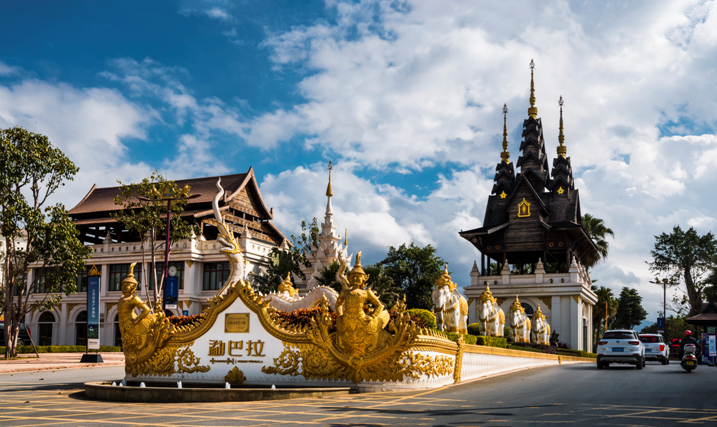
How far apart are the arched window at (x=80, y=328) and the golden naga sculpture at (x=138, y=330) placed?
36668mm

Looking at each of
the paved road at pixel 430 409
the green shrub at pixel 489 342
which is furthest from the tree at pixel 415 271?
the paved road at pixel 430 409

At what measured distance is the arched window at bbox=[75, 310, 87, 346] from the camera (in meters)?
47.9

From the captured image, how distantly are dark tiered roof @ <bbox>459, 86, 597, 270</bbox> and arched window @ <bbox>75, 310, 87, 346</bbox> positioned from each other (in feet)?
97.6

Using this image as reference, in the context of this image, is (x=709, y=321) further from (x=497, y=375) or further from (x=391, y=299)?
(x=497, y=375)

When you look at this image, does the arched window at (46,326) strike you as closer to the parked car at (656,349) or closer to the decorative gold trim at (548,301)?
the decorative gold trim at (548,301)

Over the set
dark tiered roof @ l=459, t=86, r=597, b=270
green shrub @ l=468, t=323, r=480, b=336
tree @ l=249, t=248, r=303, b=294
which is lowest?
green shrub @ l=468, t=323, r=480, b=336

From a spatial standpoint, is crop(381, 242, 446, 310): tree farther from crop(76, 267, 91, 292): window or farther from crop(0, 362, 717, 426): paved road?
crop(0, 362, 717, 426): paved road

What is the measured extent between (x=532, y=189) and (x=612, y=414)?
4247cm

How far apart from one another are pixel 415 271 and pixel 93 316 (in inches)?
1134

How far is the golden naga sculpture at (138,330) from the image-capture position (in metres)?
14.6

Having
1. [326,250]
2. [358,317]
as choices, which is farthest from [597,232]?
[358,317]

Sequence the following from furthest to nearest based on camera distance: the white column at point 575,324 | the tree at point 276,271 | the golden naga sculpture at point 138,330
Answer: the white column at point 575,324
the tree at point 276,271
the golden naga sculpture at point 138,330

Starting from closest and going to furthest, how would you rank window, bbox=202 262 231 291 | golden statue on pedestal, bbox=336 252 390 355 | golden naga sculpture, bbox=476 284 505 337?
golden statue on pedestal, bbox=336 252 390 355 < golden naga sculpture, bbox=476 284 505 337 < window, bbox=202 262 231 291

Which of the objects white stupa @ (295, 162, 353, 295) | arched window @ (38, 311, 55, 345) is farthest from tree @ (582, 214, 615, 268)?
arched window @ (38, 311, 55, 345)
